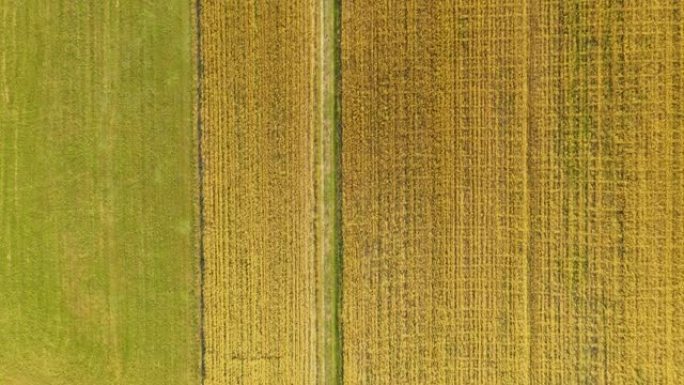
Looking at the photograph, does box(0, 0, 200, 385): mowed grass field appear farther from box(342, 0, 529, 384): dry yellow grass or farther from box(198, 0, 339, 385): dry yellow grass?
box(342, 0, 529, 384): dry yellow grass

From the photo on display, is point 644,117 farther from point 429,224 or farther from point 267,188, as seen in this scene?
point 267,188

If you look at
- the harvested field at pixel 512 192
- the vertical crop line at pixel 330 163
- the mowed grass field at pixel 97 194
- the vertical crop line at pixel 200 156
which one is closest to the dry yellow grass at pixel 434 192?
the harvested field at pixel 512 192

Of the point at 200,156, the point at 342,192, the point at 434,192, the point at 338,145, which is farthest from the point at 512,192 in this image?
the point at 200,156

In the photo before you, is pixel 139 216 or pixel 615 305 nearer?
pixel 615 305

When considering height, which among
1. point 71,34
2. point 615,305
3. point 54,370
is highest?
point 71,34

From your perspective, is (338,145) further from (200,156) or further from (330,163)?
(200,156)

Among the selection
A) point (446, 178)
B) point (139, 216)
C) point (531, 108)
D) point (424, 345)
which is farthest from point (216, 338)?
point (531, 108)

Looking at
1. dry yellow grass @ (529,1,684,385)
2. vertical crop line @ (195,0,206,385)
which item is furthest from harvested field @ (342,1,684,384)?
vertical crop line @ (195,0,206,385)

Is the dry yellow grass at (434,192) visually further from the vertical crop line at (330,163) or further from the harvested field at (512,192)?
the vertical crop line at (330,163)
